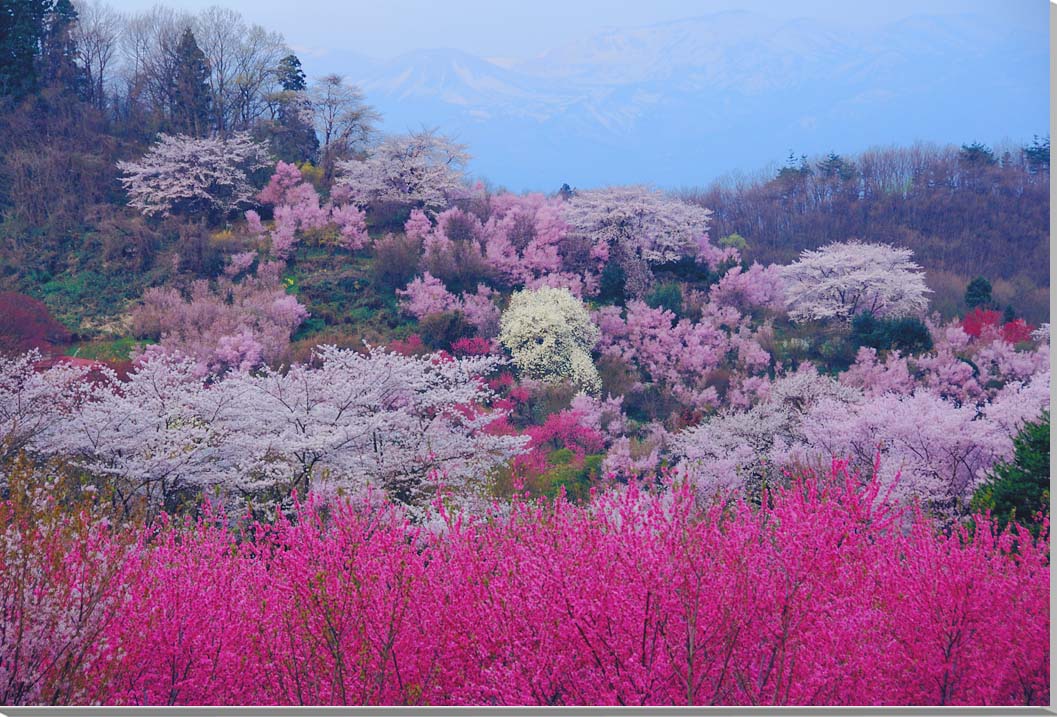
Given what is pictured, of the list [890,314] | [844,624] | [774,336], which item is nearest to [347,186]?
[774,336]

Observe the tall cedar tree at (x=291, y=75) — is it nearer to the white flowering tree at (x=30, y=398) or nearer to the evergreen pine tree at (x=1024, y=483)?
the white flowering tree at (x=30, y=398)

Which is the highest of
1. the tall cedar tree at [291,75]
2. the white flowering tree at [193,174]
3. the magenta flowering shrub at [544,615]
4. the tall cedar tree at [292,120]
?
the tall cedar tree at [291,75]

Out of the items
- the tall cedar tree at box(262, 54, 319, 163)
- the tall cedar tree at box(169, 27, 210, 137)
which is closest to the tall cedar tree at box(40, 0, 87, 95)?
the tall cedar tree at box(169, 27, 210, 137)

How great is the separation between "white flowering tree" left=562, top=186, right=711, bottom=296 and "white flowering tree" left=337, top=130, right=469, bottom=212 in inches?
38.6

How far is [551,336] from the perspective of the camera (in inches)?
227

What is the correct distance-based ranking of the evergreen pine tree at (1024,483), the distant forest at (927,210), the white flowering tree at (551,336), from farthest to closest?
the white flowering tree at (551,336) → the distant forest at (927,210) → the evergreen pine tree at (1024,483)

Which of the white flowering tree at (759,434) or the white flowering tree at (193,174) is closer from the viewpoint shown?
the white flowering tree at (759,434)

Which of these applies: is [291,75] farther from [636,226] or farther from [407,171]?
[636,226]

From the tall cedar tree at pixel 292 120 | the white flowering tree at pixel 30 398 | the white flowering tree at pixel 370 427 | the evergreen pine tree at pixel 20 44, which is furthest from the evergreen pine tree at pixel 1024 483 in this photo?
the evergreen pine tree at pixel 20 44

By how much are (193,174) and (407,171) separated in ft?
4.94

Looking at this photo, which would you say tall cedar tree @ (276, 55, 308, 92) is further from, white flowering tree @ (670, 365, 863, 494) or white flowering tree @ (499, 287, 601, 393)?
white flowering tree @ (670, 365, 863, 494)

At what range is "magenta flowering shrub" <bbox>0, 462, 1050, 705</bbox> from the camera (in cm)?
324

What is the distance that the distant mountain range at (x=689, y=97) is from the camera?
18.2ft

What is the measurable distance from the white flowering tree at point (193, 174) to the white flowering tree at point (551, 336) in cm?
209
